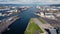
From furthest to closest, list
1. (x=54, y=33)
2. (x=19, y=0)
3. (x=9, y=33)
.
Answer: (x=19, y=0) < (x=9, y=33) < (x=54, y=33)

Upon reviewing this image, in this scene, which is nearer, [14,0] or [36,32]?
[36,32]

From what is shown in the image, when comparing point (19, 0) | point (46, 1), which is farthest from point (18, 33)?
point (19, 0)

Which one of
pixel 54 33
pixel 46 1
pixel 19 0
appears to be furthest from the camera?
pixel 19 0

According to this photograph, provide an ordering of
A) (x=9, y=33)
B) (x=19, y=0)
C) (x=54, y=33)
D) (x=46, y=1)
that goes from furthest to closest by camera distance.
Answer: (x=19, y=0) < (x=46, y=1) < (x=9, y=33) < (x=54, y=33)

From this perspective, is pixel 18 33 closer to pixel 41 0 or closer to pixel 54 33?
pixel 54 33

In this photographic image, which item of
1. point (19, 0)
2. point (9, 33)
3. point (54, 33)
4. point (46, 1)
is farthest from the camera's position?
point (19, 0)

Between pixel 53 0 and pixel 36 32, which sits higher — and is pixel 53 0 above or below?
below

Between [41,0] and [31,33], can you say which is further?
[41,0]

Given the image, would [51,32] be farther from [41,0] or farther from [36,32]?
[41,0]

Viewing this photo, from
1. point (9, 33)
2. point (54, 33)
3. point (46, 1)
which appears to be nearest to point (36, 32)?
point (54, 33)
